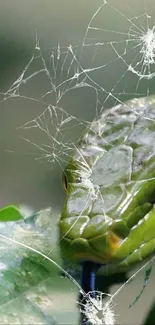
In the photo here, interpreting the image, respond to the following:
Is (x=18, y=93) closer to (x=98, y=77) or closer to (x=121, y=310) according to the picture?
(x=98, y=77)

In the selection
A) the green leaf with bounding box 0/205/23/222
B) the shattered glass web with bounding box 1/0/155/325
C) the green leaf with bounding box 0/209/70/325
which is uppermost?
the shattered glass web with bounding box 1/0/155/325

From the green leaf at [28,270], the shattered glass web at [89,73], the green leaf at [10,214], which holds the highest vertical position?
the shattered glass web at [89,73]

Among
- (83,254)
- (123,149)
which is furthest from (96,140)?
(83,254)

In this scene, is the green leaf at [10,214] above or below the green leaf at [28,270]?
above
